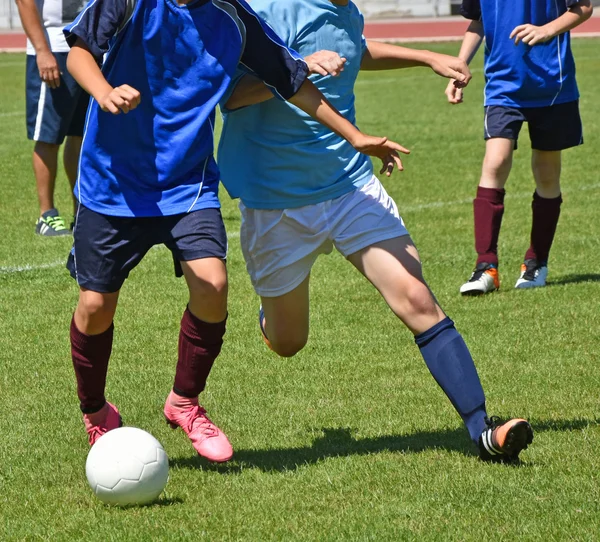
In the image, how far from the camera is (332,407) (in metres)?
5.14

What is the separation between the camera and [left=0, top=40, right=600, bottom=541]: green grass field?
382 cm

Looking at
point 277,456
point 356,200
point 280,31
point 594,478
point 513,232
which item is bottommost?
point 513,232

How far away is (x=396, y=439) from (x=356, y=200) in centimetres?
95

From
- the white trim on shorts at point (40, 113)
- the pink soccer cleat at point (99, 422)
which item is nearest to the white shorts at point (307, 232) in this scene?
the pink soccer cleat at point (99, 422)

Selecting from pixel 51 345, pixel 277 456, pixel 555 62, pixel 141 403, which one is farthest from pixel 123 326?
pixel 555 62

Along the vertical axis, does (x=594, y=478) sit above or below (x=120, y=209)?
below

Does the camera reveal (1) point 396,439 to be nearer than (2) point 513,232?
Yes

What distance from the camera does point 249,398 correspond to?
526 centimetres

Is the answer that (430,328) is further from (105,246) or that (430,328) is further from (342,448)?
(105,246)

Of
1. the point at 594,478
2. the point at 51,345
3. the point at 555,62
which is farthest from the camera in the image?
the point at 555,62

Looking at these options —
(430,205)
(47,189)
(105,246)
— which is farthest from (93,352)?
(430,205)

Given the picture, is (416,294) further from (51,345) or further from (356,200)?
(51,345)

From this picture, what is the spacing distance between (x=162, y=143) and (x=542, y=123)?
3.62 m

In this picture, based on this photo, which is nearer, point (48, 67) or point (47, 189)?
point (48, 67)
